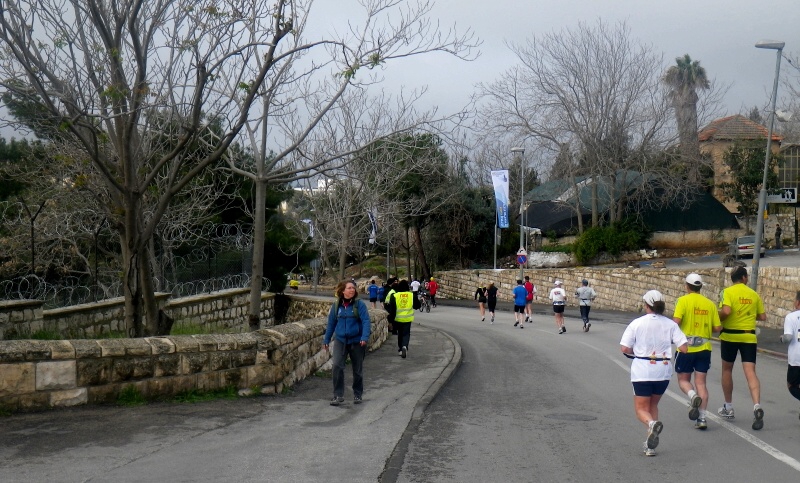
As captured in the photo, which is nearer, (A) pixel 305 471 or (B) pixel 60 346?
(A) pixel 305 471

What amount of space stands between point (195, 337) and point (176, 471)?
3.42m

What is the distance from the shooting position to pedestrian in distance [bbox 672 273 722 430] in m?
8.82

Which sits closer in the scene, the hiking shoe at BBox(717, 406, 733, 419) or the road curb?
the road curb

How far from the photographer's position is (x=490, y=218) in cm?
5312

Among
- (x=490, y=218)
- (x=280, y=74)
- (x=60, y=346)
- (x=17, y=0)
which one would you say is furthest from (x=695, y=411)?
(x=490, y=218)

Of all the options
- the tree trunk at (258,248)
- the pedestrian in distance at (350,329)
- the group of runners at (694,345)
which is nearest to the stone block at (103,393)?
the pedestrian in distance at (350,329)

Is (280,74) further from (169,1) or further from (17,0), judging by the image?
(17,0)

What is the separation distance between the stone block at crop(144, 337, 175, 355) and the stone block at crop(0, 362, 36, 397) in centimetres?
131

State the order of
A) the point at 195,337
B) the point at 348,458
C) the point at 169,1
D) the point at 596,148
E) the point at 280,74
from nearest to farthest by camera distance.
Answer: the point at 348,458 → the point at 195,337 → the point at 169,1 → the point at 280,74 → the point at 596,148

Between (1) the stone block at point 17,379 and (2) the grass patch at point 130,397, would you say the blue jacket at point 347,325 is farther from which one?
(1) the stone block at point 17,379

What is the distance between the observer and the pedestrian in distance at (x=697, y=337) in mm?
8820

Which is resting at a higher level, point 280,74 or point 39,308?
point 280,74

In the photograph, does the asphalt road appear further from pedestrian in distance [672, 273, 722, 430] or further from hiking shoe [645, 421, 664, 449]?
pedestrian in distance [672, 273, 722, 430]

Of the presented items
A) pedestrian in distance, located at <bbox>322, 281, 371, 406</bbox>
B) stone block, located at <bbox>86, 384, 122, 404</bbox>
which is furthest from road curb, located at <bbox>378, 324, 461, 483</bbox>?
stone block, located at <bbox>86, 384, 122, 404</bbox>
